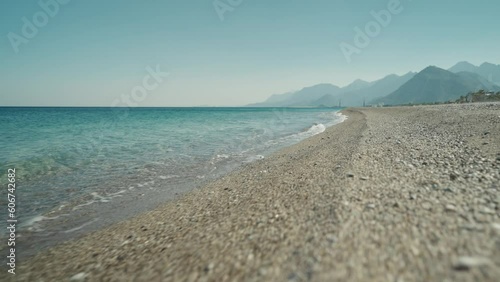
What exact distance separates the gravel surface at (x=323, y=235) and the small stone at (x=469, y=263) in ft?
0.04

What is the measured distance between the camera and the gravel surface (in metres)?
3.75

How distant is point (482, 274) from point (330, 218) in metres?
2.51

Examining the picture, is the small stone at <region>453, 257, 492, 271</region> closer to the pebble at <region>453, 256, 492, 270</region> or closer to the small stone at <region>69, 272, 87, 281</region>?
the pebble at <region>453, 256, 492, 270</region>

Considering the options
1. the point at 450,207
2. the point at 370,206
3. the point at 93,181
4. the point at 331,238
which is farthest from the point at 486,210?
the point at 93,181

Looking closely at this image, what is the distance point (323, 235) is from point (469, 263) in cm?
215

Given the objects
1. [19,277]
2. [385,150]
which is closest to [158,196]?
[19,277]

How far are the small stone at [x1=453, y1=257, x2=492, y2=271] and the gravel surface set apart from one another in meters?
0.01

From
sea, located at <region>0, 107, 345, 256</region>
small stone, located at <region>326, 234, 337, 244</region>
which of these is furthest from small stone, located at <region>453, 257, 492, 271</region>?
sea, located at <region>0, 107, 345, 256</region>

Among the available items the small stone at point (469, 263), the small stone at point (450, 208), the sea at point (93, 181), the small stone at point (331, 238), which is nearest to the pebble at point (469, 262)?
the small stone at point (469, 263)

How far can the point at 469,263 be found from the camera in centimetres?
344

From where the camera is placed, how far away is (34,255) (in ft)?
22.2

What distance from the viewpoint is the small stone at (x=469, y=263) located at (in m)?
3.37

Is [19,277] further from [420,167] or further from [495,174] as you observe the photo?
[495,174]

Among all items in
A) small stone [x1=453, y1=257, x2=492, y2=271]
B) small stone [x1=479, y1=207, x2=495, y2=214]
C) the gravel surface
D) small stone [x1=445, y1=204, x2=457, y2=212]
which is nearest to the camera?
small stone [x1=453, y1=257, x2=492, y2=271]
